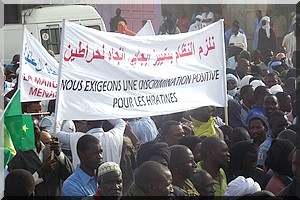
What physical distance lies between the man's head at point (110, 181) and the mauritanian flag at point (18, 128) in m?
1.17

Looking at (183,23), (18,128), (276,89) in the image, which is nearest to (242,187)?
(18,128)

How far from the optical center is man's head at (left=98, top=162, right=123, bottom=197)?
5.65 meters

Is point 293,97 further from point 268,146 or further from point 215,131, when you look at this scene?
point 268,146

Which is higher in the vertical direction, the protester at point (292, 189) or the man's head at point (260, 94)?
the man's head at point (260, 94)

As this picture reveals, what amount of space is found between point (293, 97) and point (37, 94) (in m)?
3.09

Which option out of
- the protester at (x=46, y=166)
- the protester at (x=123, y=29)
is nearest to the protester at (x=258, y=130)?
the protester at (x=46, y=166)

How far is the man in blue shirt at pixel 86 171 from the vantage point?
6.20 metres

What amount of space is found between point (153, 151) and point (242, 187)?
2.69ft

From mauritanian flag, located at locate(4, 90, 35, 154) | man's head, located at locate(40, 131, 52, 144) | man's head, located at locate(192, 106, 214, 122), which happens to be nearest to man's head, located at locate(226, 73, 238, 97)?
man's head, located at locate(192, 106, 214, 122)

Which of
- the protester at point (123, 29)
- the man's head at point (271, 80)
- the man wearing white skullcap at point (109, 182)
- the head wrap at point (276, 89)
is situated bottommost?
the man wearing white skullcap at point (109, 182)

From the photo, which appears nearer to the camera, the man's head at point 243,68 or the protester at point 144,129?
the protester at point 144,129

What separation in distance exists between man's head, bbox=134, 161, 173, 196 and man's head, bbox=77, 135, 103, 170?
866 mm

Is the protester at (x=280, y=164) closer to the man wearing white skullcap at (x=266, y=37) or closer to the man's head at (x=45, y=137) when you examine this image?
the man's head at (x=45, y=137)

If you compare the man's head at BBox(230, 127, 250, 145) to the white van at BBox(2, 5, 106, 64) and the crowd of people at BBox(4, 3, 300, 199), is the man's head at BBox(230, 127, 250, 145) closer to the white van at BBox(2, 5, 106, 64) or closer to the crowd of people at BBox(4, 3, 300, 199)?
the crowd of people at BBox(4, 3, 300, 199)
